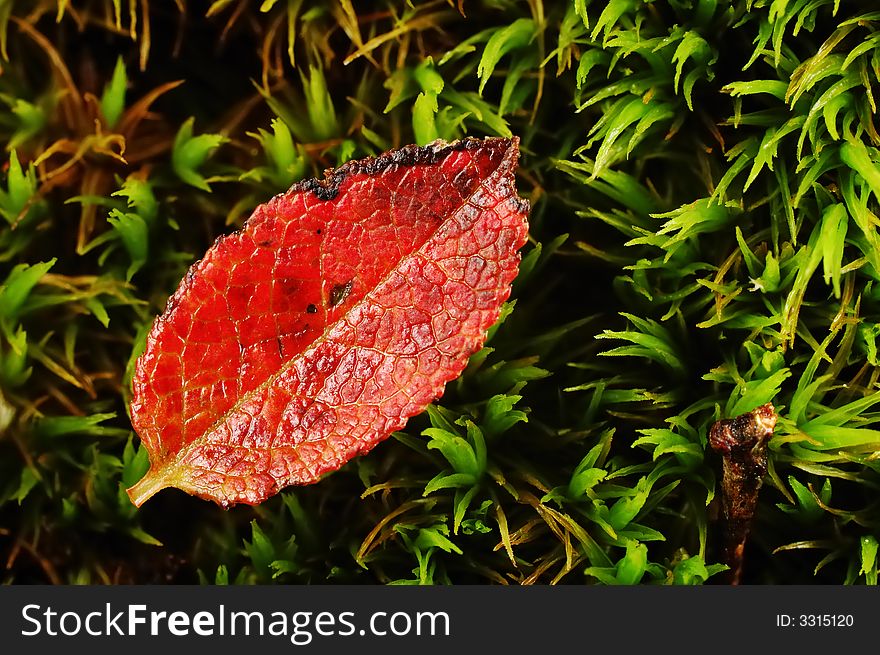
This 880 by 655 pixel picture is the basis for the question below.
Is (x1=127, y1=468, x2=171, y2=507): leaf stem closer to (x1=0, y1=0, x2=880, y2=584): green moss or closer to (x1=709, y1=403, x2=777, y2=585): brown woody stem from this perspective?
(x1=0, y1=0, x2=880, y2=584): green moss

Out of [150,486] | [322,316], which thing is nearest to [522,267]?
[322,316]

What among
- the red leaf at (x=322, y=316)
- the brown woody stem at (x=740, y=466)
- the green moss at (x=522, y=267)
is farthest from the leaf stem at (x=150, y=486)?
the brown woody stem at (x=740, y=466)

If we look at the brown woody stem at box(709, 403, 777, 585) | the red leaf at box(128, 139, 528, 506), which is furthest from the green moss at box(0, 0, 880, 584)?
the red leaf at box(128, 139, 528, 506)

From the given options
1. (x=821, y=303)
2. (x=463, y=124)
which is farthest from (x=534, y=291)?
(x=821, y=303)

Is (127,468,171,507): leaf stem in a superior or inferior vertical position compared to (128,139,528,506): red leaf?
inferior

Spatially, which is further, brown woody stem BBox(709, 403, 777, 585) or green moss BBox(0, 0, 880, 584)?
green moss BBox(0, 0, 880, 584)

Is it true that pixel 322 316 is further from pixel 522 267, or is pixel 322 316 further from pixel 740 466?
pixel 740 466

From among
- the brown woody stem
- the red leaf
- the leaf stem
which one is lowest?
the brown woody stem
